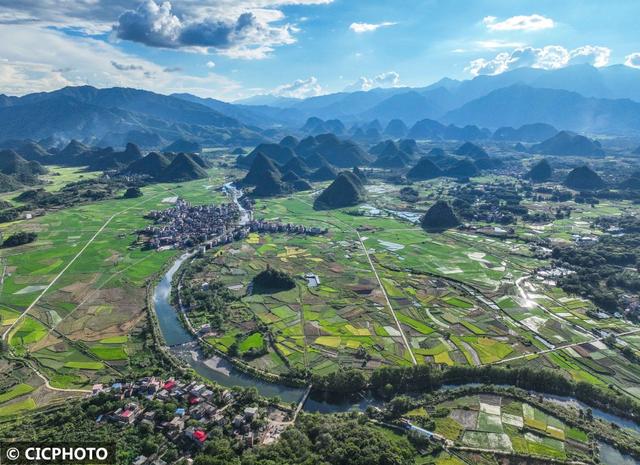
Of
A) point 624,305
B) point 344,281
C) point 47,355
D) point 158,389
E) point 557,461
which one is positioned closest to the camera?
point 557,461

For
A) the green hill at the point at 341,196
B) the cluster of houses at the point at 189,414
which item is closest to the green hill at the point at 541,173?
the green hill at the point at 341,196

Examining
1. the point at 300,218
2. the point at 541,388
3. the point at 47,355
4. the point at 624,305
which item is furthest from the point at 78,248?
the point at 624,305

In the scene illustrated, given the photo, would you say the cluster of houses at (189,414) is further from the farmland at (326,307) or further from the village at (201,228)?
the village at (201,228)

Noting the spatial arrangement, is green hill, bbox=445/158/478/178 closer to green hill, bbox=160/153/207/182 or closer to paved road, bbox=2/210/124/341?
green hill, bbox=160/153/207/182

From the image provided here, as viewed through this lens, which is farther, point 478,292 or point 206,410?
point 478,292

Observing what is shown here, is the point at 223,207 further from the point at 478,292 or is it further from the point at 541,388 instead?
the point at 541,388

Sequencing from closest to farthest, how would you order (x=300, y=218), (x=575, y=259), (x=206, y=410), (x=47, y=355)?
(x=206, y=410) → (x=47, y=355) → (x=575, y=259) → (x=300, y=218)

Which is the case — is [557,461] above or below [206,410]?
below
